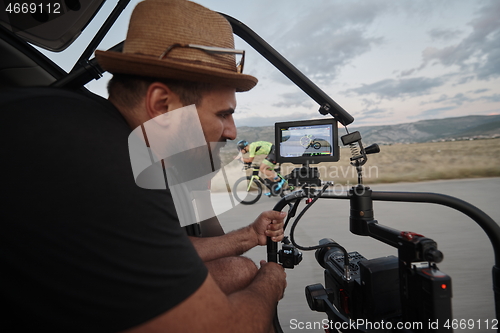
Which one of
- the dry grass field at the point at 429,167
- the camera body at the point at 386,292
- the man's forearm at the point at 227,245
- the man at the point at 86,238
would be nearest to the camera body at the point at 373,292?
the camera body at the point at 386,292

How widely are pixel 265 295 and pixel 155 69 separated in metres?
0.77

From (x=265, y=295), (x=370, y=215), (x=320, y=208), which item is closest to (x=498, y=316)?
(x=370, y=215)

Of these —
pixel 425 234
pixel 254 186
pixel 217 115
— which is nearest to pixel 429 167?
pixel 254 186

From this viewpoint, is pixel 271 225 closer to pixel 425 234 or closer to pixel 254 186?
pixel 425 234

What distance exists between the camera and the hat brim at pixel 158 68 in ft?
2.56

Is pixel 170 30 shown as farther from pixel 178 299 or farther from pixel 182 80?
pixel 178 299

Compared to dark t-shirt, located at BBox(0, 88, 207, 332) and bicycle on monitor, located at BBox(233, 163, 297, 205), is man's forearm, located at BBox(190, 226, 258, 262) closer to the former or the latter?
dark t-shirt, located at BBox(0, 88, 207, 332)

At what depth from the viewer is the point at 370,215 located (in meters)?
1.00

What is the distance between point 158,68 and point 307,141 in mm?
757

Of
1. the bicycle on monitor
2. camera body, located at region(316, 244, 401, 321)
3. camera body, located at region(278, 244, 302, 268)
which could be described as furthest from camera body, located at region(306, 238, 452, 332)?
the bicycle on monitor

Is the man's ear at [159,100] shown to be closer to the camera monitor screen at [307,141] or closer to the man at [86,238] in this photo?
the man at [86,238]

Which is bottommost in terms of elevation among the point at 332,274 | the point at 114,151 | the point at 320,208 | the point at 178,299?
the point at 320,208

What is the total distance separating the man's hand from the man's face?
17.8 inches

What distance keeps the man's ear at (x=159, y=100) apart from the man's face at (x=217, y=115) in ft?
0.27
